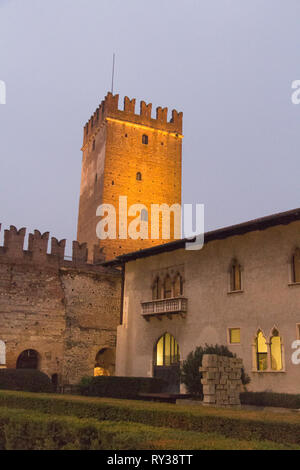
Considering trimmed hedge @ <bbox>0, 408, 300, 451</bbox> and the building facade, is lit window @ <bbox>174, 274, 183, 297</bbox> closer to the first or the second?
the building facade

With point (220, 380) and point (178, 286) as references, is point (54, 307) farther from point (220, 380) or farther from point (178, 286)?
point (220, 380)

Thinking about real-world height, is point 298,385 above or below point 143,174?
below

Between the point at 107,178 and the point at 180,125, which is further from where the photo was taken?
the point at 180,125

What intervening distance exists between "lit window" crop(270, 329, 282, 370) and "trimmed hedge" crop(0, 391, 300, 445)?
8.37 meters

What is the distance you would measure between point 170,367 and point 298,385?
6.99 m

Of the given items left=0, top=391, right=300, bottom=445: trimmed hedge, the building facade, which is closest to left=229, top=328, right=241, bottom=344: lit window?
the building facade

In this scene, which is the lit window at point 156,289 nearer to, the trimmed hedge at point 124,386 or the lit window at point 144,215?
the trimmed hedge at point 124,386

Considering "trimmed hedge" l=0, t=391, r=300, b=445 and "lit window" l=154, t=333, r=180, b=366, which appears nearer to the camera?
"trimmed hedge" l=0, t=391, r=300, b=445

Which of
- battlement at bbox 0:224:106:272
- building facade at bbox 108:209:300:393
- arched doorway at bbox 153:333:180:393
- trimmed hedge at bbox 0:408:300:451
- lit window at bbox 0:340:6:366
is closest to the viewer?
trimmed hedge at bbox 0:408:300:451

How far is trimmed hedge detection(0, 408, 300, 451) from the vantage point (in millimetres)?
7130

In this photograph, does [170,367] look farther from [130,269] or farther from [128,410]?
[128,410]

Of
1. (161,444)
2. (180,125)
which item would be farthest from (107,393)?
(180,125)

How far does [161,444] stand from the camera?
7.05 meters
